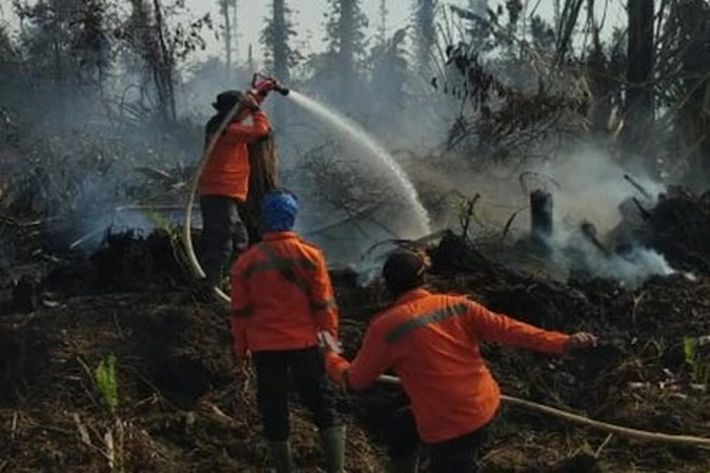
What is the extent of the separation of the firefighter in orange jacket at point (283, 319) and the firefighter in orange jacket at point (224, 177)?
2.50 metres

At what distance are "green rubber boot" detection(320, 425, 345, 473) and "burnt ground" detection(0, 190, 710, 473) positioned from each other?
1.82ft

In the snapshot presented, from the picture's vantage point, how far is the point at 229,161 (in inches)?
297

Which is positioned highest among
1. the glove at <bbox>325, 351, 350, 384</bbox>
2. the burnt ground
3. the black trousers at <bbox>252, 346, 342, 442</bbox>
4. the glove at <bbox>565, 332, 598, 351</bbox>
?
the glove at <bbox>565, 332, 598, 351</bbox>

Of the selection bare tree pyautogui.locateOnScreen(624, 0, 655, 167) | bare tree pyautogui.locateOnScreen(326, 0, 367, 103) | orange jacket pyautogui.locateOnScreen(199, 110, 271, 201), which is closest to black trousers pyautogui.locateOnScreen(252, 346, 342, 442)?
orange jacket pyautogui.locateOnScreen(199, 110, 271, 201)

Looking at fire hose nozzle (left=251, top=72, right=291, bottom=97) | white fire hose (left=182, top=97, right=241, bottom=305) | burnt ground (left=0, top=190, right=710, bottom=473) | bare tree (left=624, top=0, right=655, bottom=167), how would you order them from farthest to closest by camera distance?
bare tree (left=624, top=0, right=655, bottom=167) → fire hose nozzle (left=251, top=72, right=291, bottom=97) → white fire hose (left=182, top=97, right=241, bottom=305) → burnt ground (left=0, top=190, right=710, bottom=473)

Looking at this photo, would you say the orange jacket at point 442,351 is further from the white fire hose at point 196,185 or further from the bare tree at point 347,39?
the bare tree at point 347,39

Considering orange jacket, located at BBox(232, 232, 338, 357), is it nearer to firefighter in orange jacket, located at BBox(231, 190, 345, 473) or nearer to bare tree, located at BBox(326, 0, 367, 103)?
firefighter in orange jacket, located at BBox(231, 190, 345, 473)

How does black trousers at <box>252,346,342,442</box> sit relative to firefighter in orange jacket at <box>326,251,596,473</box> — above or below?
below

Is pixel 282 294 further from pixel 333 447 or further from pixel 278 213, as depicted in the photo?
pixel 333 447

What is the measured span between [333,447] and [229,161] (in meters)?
3.17

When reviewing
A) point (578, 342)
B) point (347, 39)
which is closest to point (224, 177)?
point (578, 342)

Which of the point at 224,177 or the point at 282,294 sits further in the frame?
the point at 224,177

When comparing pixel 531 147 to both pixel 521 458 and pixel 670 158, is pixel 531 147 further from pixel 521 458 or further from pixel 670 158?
pixel 521 458

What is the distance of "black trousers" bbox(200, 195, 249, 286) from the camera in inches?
293
